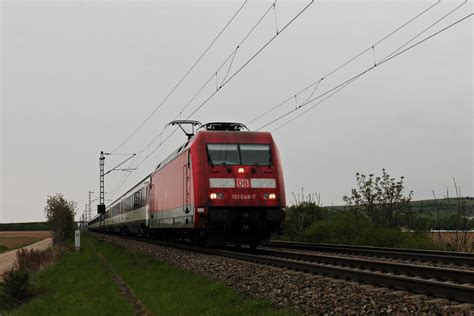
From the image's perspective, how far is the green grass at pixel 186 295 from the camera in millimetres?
7902

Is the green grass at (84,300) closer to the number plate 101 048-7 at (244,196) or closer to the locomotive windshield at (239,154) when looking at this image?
the number plate 101 048-7 at (244,196)

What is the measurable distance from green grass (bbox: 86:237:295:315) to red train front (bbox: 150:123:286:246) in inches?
128

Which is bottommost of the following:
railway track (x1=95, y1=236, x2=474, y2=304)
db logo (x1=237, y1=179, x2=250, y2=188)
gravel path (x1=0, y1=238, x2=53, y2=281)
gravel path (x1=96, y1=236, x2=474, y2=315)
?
gravel path (x1=0, y1=238, x2=53, y2=281)

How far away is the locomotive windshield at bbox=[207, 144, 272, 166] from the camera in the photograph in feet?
56.0

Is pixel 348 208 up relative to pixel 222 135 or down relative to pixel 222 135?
down

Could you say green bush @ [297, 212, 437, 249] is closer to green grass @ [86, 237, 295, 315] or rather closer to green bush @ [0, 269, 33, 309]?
green grass @ [86, 237, 295, 315]

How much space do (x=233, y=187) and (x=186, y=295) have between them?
7572 mm

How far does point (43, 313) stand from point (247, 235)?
848 centimetres

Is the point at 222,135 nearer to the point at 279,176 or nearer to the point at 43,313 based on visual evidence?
the point at 279,176

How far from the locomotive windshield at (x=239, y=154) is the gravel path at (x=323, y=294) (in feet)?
17.2

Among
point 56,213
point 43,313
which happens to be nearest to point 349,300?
point 43,313

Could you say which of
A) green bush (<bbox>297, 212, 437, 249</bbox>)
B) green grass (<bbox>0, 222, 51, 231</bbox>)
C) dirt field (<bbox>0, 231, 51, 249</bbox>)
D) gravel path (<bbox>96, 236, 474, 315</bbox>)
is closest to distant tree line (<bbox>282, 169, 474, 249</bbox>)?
green bush (<bbox>297, 212, 437, 249</bbox>)

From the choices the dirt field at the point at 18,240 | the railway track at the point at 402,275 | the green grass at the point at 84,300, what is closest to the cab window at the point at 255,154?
the railway track at the point at 402,275

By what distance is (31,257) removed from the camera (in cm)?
2553
